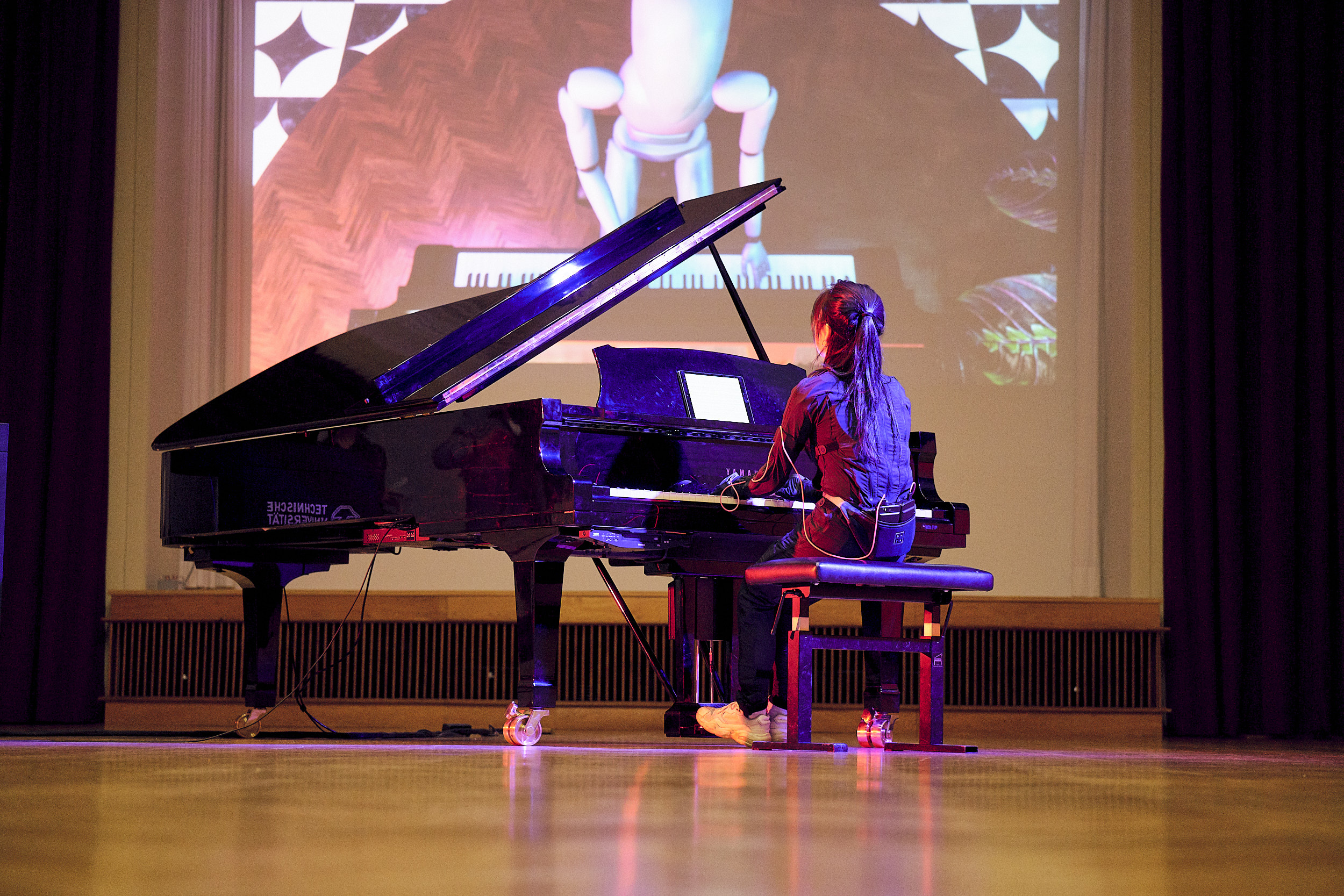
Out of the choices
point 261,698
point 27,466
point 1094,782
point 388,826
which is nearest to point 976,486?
point 261,698

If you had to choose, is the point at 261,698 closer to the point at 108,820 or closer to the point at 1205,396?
the point at 108,820

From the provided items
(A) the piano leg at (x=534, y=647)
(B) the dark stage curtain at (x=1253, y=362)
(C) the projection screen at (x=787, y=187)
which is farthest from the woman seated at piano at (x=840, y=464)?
(B) the dark stage curtain at (x=1253, y=362)

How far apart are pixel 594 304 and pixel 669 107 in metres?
2.75

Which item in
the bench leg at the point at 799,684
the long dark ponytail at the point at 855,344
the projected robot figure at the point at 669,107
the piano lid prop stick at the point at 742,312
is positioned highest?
the projected robot figure at the point at 669,107

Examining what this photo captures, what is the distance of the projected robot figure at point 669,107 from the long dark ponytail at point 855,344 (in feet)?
9.00

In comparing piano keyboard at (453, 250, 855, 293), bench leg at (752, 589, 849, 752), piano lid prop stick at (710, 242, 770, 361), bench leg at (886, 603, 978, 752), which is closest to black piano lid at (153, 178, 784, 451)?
piano lid prop stick at (710, 242, 770, 361)

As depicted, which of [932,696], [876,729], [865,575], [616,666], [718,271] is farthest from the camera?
[718,271]

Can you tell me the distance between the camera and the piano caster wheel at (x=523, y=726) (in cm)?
343

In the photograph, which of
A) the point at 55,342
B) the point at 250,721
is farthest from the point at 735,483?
the point at 55,342

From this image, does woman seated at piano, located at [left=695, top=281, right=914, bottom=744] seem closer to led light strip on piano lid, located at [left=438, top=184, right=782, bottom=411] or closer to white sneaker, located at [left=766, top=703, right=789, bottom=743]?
white sneaker, located at [left=766, top=703, right=789, bottom=743]

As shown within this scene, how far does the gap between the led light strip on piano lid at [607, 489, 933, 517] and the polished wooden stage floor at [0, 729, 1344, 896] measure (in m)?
0.85

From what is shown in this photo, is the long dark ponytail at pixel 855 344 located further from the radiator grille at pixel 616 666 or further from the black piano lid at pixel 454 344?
the radiator grille at pixel 616 666

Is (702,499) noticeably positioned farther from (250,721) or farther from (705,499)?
(250,721)

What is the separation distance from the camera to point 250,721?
172 inches
